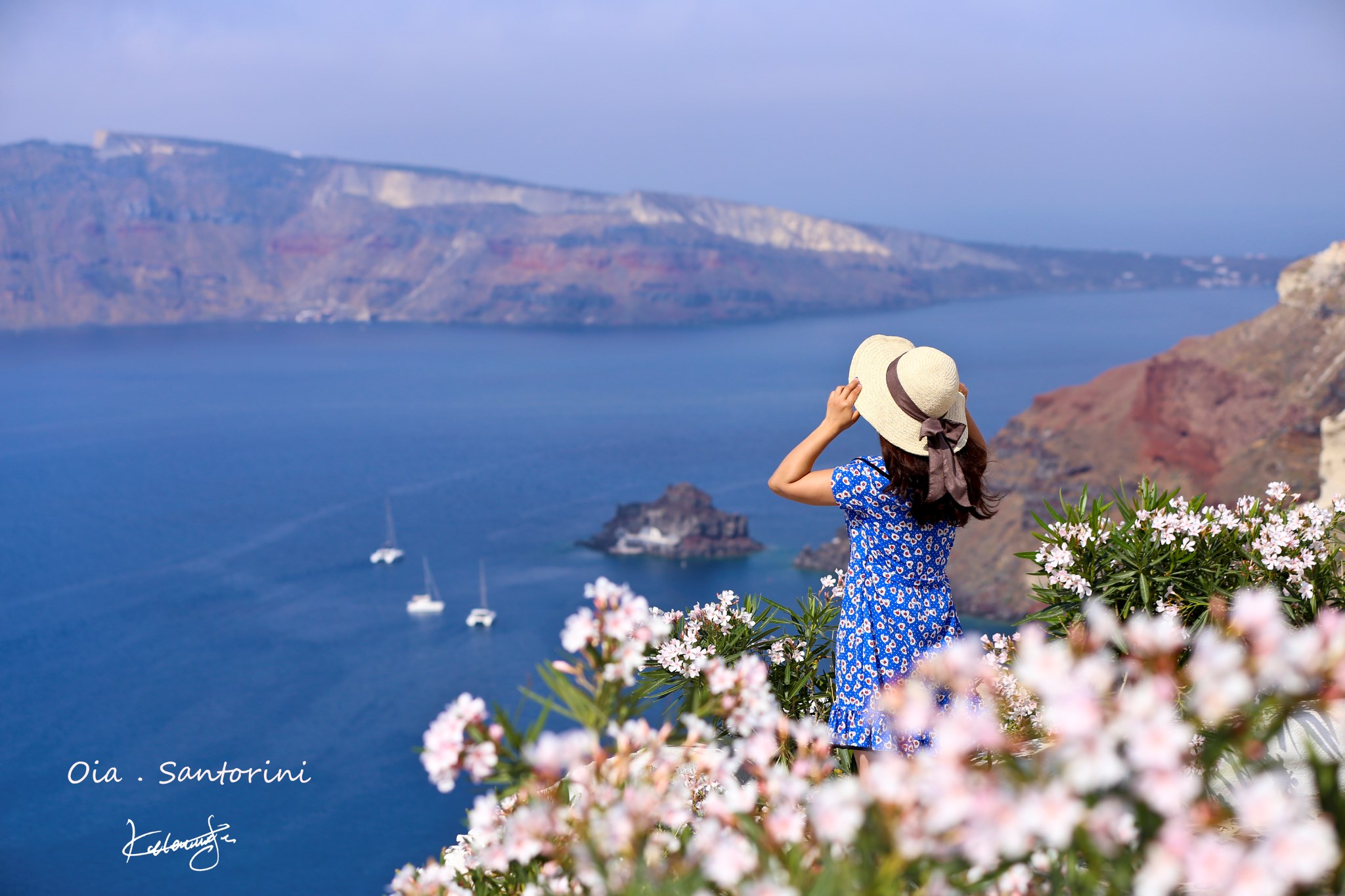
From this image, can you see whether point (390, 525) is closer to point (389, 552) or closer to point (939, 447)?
point (389, 552)

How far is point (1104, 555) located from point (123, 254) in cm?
21990

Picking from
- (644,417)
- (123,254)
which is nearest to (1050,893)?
(644,417)

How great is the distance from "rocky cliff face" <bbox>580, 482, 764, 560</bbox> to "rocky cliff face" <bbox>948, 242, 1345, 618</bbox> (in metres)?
13.9

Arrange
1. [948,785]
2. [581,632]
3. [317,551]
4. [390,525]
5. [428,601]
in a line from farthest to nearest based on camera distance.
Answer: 1. [390,525]
2. [317,551]
3. [428,601]
4. [581,632]
5. [948,785]

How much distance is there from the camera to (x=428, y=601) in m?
57.5

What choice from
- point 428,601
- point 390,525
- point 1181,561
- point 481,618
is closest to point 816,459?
point 1181,561

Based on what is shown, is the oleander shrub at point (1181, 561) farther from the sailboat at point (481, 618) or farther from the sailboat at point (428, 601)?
the sailboat at point (428, 601)

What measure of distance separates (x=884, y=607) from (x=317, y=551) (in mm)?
66973

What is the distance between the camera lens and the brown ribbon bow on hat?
10.1ft

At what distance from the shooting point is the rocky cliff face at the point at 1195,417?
58938 millimetres

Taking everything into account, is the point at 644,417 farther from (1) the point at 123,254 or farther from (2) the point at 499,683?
(1) the point at 123,254

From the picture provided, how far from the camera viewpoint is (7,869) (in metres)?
39.5

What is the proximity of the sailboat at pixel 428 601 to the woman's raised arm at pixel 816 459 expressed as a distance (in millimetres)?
55695
